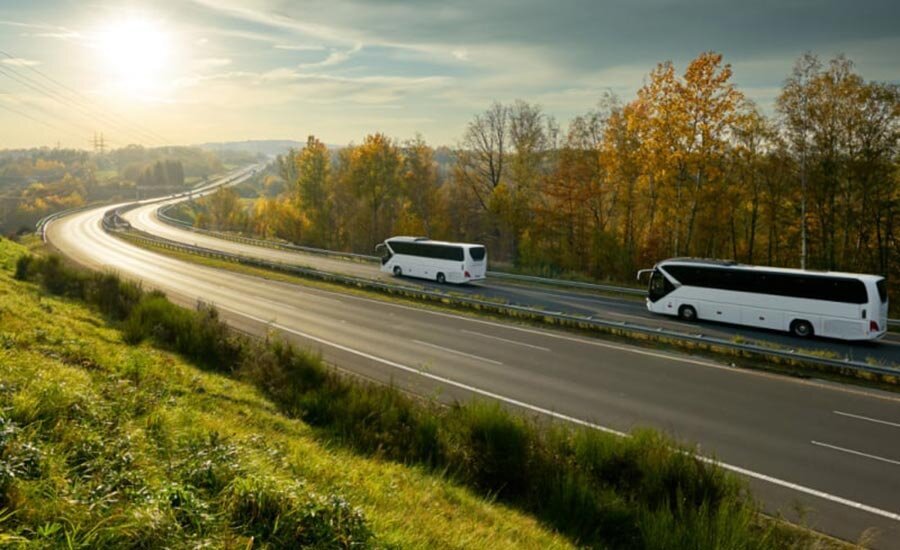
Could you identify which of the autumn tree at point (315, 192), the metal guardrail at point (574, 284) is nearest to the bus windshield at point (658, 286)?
the metal guardrail at point (574, 284)

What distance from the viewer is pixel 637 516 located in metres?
8.14

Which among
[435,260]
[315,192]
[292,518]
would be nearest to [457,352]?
[292,518]

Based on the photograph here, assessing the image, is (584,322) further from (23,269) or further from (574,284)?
(23,269)

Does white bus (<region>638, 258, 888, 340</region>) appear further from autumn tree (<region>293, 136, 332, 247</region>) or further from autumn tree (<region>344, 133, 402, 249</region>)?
autumn tree (<region>293, 136, 332, 247</region>)

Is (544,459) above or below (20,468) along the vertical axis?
below

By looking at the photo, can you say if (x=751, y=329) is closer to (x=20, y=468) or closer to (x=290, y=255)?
(x=20, y=468)

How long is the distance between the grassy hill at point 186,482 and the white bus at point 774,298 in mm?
21282

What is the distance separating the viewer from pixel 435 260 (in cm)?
4022

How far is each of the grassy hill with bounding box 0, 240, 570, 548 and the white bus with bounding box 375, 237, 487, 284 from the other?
27.8 metres

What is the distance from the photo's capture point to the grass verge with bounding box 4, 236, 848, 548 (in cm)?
715

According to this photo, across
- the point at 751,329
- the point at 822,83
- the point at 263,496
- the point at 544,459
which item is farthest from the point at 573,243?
the point at 263,496

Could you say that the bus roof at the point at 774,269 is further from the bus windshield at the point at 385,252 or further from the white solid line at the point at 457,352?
the bus windshield at the point at 385,252

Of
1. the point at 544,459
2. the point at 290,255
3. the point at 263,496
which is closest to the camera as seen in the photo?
the point at 263,496

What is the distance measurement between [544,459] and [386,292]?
84.9ft
